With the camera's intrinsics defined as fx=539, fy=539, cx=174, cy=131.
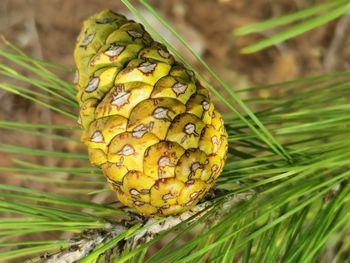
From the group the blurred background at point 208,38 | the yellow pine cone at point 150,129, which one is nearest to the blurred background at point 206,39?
the blurred background at point 208,38

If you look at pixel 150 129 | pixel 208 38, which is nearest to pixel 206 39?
pixel 208 38

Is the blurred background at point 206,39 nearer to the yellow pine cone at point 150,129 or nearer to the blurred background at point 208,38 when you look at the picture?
the blurred background at point 208,38

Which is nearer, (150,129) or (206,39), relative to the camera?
(150,129)

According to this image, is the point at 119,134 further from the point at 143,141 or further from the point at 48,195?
the point at 48,195

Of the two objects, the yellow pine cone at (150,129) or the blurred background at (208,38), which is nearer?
the yellow pine cone at (150,129)

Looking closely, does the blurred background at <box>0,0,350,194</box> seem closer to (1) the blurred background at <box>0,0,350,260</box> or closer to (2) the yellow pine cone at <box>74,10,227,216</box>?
(1) the blurred background at <box>0,0,350,260</box>

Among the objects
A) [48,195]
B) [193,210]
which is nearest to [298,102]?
[193,210]

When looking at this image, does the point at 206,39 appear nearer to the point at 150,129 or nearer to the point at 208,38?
the point at 208,38

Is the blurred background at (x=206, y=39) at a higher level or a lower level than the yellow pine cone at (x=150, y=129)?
higher
